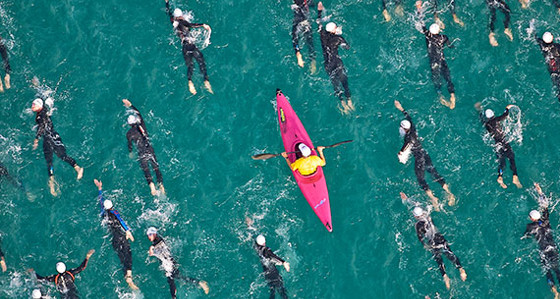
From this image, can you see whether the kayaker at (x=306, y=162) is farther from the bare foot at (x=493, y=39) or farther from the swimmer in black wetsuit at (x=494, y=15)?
the swimmer in black wetsuit at (x=494, y=15)

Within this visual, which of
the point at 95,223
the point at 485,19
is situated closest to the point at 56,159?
the point at 95,223

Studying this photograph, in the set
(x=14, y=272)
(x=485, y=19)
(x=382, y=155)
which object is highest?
(x=485, y=19)

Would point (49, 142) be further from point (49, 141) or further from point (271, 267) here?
point (271, 267)

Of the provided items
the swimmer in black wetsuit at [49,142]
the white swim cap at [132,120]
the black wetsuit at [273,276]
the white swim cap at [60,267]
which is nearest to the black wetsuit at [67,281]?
the white swim cap at [60,267]

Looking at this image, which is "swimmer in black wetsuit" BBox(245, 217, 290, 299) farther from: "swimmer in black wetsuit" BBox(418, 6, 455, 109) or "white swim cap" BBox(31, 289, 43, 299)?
"swimmer in black wetsuit" BBox(418, 6, 455, 109)

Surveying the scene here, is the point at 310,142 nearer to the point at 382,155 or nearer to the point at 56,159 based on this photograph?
the point at 382,155
